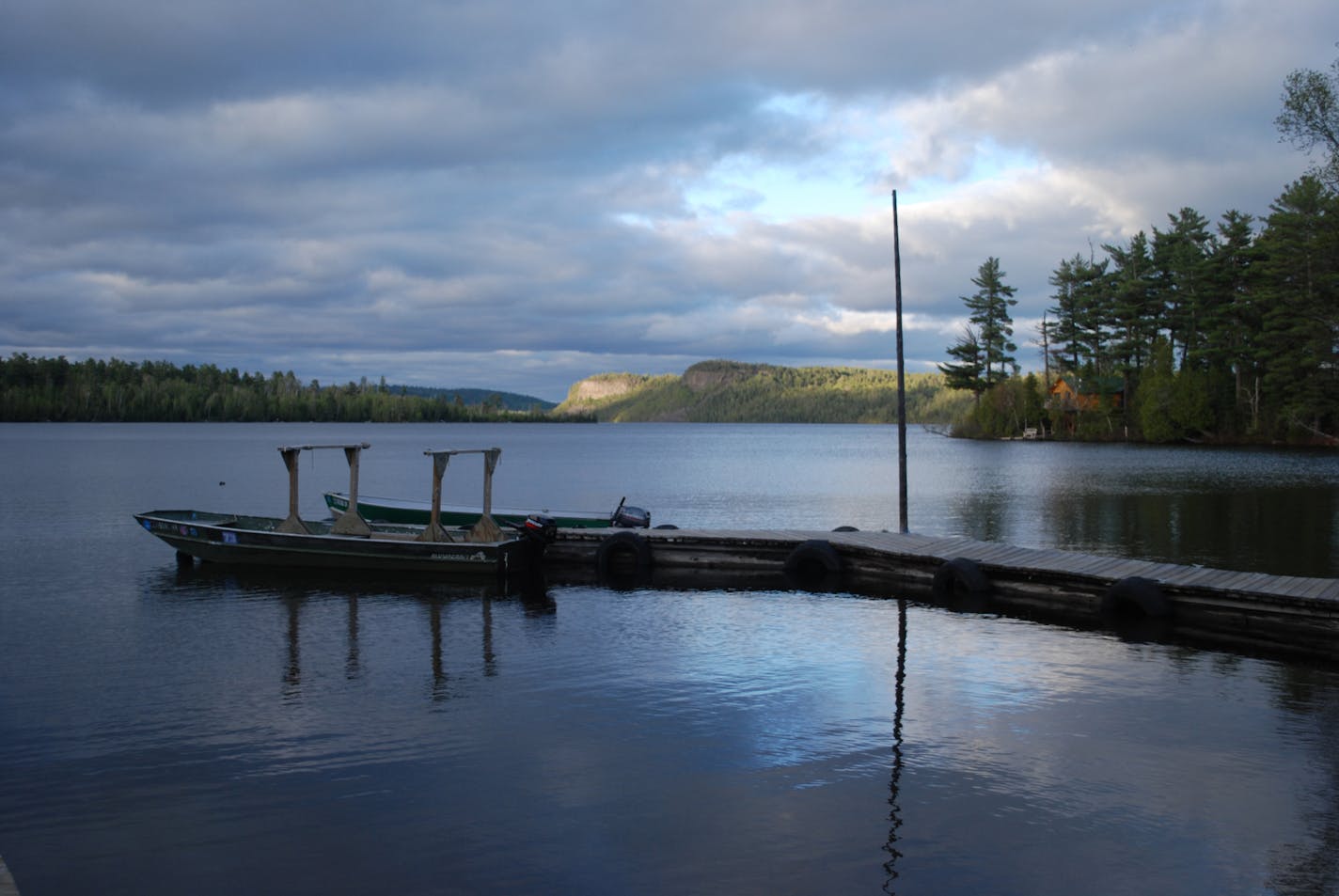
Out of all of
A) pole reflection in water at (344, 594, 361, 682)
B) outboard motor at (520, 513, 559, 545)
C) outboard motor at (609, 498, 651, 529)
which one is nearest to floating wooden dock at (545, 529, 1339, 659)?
outboard motor at (520, 513, 559, 545)

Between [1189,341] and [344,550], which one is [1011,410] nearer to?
[1189,341]

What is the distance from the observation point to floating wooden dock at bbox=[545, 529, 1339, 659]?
1655cm

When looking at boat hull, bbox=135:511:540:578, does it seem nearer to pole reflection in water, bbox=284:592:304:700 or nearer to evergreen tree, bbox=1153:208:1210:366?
pole reflection in water, bbox=284:592:304:700

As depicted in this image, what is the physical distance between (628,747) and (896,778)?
3029 millimetres

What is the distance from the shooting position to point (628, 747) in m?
11.3

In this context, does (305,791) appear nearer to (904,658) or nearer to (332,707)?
(332,707)

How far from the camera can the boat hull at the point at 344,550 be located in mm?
23531

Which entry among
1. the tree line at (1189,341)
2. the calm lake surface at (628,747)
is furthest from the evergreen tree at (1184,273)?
the calm lake surface at (628,747)

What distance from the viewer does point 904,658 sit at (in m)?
15.7

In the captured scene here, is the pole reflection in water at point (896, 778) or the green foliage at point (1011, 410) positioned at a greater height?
the green foliage at point (1011, 410)

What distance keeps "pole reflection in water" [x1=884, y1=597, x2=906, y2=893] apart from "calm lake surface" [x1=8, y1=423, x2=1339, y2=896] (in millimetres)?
32

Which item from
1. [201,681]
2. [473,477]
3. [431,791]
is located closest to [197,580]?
[201,681]

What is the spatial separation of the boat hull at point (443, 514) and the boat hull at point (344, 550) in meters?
4.15

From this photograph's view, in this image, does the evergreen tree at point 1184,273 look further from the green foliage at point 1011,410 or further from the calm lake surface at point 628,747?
the calm lake surface at point 628,747
